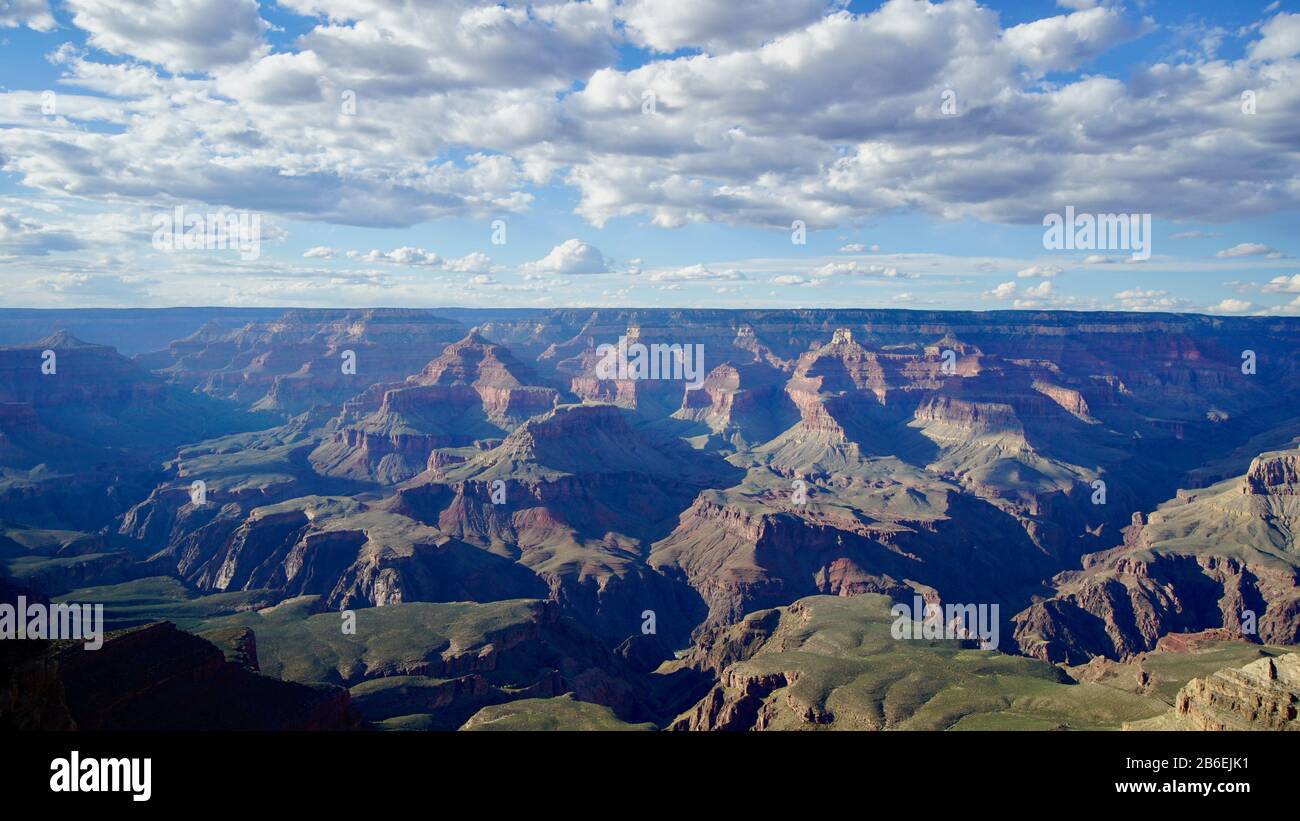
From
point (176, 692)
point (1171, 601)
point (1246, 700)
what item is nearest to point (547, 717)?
point (176, 692)

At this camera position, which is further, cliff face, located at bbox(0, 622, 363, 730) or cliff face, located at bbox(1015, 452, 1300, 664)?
cliff face, located at bbox(1015, 452, 1300, 664)

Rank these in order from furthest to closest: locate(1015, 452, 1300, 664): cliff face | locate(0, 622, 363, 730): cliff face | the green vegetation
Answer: locate(1015, 452, 1300, 664): cliff face, the green vegetation, locate(0, 622, 363, 730): cliff face

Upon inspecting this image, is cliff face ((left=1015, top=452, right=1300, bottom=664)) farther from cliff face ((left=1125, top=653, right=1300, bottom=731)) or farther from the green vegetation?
the green vegetation

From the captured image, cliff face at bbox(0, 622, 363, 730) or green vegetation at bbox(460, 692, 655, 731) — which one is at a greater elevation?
cliff face at bbox(0, 622, 363, 730)

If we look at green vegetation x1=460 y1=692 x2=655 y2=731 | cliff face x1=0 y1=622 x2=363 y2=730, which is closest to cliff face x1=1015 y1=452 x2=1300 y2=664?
green vegetation x1=460 y1=692 x2=655 y2=731

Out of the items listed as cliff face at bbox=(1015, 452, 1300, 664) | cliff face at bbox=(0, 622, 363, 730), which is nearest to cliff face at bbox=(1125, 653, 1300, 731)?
cliff face at bbox=(0, 622, 363, 730)

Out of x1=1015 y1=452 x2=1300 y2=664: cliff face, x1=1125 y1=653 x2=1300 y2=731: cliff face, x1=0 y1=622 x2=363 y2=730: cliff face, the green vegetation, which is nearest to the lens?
x1=1125 y1=653 x2=1300 y2=731: cliff face

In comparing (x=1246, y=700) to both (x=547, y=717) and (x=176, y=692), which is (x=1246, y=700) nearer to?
(x=547, y=717)

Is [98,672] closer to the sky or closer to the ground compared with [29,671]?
closer to the ground
